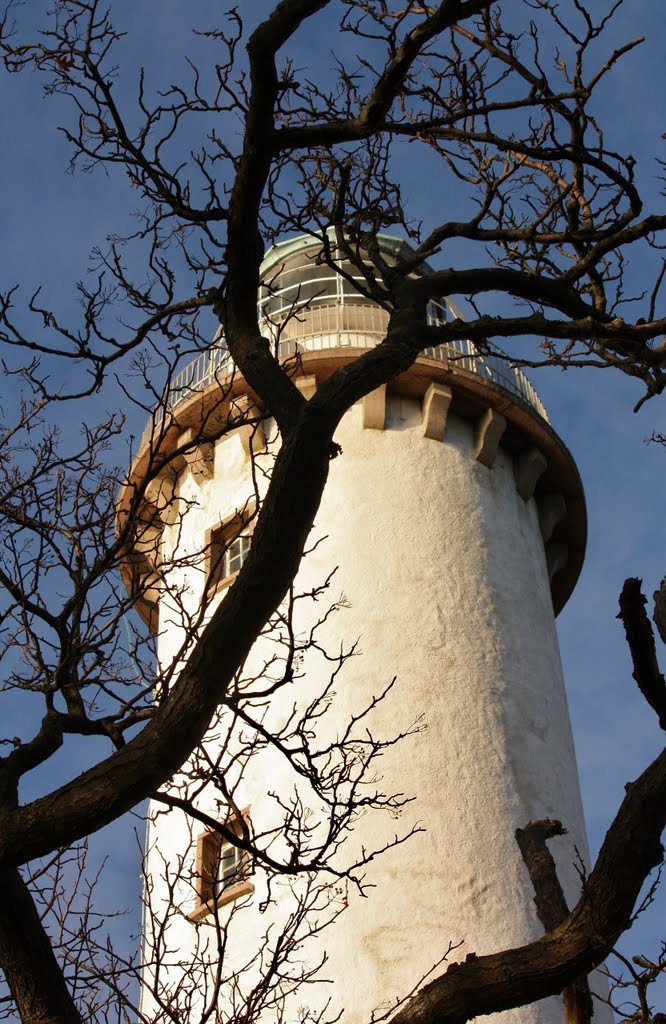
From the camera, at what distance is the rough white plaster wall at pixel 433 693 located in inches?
520

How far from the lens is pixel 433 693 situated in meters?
14.9

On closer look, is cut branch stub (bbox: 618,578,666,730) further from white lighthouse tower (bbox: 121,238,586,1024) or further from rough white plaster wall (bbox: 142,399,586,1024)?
rough white plaster wall (bbox: 142,399,586,1024)

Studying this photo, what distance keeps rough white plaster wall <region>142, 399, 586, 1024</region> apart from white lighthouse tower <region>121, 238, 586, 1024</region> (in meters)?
0.02

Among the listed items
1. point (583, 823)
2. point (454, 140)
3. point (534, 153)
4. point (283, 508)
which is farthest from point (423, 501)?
point (283, 508)

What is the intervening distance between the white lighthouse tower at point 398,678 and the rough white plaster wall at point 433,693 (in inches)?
0.9

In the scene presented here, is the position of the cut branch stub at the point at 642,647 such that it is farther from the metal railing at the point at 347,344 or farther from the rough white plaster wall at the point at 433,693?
the metal railing at the point at 347,344

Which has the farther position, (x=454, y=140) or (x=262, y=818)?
(x=262, y=818)

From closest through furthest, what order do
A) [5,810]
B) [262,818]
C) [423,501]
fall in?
[5,810] → [262,818] → [423,501]

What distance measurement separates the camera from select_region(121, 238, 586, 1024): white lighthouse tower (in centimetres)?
1309

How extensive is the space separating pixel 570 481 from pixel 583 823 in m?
4.90

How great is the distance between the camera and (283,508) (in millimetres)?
5578

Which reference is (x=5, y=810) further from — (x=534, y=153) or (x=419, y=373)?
(x=419, y=373)

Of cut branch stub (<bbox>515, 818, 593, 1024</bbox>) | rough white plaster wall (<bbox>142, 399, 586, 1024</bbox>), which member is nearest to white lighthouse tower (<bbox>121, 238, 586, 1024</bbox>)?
rough white plaster wall (<bbox>142, 399, 586, 1024</bbox>)

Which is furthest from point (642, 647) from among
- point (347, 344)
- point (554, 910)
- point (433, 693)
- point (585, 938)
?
point (347, 344)
